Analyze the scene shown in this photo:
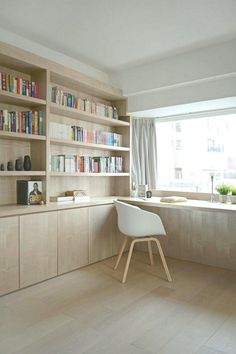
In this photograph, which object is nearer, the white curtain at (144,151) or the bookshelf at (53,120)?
the bookshelf at (53,120)

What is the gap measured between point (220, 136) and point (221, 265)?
163 centimetres

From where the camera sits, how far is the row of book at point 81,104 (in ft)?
10.4

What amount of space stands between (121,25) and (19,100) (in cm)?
121

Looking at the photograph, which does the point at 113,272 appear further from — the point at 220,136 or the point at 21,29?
the point at 21,29

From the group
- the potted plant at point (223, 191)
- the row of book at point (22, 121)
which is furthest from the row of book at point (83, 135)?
the potted plant at point (223, 191)

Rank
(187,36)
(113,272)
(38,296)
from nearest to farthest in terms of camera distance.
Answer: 1. (38,296)
2. (187,36)
3. (113,272)

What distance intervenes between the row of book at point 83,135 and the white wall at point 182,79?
1.66 ft

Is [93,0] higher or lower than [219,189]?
higher

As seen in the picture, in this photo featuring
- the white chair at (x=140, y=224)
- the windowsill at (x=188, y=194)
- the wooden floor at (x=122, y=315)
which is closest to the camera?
the wooden floor at (x=122, y=315)

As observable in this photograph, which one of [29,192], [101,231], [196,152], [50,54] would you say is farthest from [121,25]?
[101,231]

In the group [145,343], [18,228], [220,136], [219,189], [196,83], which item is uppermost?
[196,83]

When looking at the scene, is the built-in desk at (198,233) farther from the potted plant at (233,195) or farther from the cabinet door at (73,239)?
the cabinet door at (73,239)

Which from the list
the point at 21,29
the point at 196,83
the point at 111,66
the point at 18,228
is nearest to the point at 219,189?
the point at 196,83

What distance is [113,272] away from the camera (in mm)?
3137
